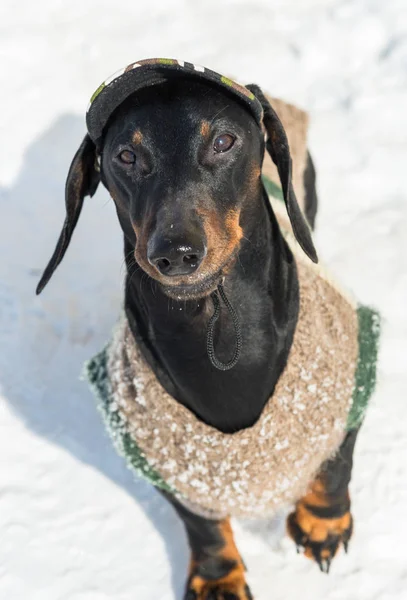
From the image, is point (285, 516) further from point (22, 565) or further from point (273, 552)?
point (22, 565)

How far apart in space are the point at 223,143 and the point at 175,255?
0.42 meters

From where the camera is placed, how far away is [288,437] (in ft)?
8.00

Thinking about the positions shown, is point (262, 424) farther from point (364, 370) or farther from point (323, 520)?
point (323, 520)

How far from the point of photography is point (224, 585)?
280cm

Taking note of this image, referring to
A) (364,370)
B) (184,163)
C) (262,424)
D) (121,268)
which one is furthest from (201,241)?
(121,268)

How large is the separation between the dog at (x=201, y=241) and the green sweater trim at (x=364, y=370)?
6 centimetres

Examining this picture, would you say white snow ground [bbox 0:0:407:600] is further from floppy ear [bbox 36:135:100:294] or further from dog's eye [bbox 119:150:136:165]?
dog's eye [bbox 119:150:136:165]

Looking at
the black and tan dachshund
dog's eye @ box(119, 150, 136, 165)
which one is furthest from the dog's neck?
dog's eye @ box(119, 150, 136, 165)

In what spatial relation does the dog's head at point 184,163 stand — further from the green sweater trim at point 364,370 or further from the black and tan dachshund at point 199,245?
the green sweater trim at point 364,370

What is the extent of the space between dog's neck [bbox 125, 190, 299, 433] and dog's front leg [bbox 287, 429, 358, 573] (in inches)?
21.7

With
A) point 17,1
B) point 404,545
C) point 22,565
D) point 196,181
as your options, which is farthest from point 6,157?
point 404,545

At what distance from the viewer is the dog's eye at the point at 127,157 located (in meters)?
2.08

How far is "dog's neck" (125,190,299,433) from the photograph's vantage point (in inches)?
88.5

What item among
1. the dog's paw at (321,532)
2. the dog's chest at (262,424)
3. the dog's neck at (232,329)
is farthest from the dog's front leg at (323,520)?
the dog's neck at (232,329)
